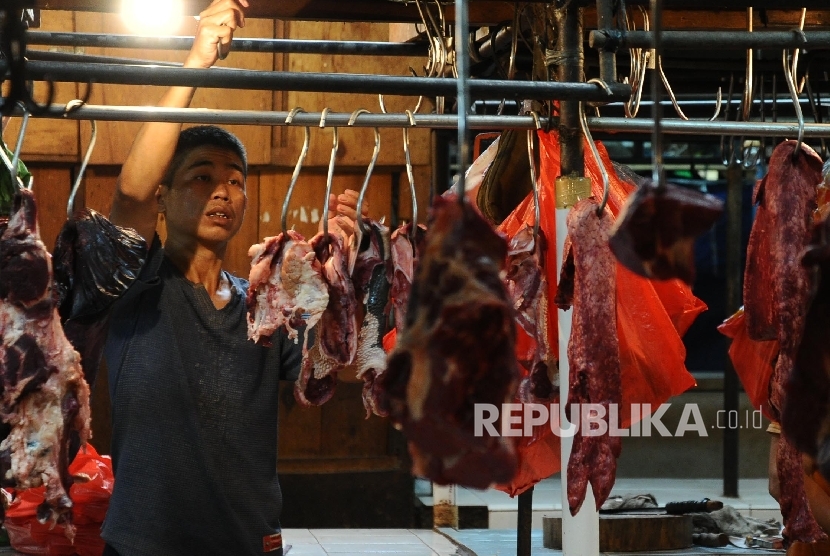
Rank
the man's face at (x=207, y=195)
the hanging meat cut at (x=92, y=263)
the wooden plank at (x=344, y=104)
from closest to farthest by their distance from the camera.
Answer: the hanging meat cut at (x=92, y=263) < the man's face at (x=207, y=195) < the wooden plank at (x=344, y=104)

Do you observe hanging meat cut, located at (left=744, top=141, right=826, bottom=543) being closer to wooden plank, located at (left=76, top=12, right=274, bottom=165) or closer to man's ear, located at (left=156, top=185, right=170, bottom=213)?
man's ear, located at (left=156, top=185, right=170, bottom=213)

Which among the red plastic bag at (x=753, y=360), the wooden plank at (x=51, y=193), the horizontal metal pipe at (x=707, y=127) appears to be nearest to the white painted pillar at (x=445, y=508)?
the wooden plank at (x=51, y=193)

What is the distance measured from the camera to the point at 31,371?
98.0 inches

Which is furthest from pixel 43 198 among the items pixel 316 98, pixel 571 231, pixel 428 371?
pixel 428 371

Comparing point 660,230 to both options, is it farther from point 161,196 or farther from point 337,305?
point 161,196

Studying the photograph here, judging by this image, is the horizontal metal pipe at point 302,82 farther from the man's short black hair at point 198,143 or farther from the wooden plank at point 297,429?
the wooden plank at point 297,429

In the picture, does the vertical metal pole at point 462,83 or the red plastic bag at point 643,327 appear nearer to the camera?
the vertical metal pole at point 462,83

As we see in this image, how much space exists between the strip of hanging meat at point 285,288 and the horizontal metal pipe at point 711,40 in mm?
957

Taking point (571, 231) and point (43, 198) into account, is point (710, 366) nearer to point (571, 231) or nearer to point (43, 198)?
point (43, 198)

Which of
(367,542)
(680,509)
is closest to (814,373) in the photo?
(367,542)

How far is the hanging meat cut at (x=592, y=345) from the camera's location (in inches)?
98.5

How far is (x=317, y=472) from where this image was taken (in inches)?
263

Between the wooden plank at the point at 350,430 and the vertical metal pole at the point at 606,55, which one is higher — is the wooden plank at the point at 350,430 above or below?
below

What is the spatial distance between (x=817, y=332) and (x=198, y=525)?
1.92m
